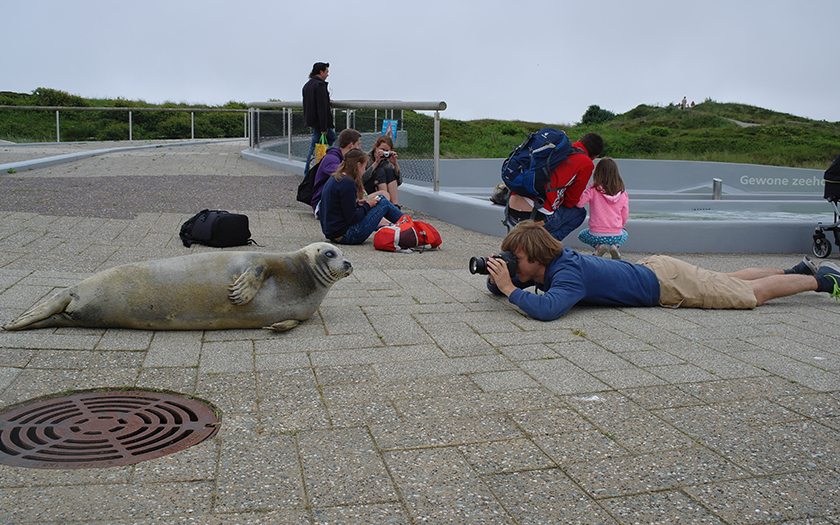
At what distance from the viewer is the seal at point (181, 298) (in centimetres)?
388

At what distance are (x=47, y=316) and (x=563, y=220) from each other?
14.3 feet

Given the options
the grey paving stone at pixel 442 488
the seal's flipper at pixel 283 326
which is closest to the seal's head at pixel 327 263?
the seal's flipper at pixel 283 326

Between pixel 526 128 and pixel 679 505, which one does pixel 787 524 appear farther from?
pixel 526 128

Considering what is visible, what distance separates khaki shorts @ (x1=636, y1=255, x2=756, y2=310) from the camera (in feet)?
16.3

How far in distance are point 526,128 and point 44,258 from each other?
33.8 metres

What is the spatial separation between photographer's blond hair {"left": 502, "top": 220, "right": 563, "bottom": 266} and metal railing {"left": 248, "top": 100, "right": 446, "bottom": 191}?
4901 mm

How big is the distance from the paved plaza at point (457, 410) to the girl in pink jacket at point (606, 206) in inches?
75.8

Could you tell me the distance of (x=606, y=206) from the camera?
6.97 m

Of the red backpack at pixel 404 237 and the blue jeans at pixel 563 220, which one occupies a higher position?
the blue jeans at pixel 563 220

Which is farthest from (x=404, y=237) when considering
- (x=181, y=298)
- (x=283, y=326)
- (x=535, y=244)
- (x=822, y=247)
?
(x=822, y=247)

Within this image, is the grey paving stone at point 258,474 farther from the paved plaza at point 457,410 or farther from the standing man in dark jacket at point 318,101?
the standing man in dark jacket at point 318,101

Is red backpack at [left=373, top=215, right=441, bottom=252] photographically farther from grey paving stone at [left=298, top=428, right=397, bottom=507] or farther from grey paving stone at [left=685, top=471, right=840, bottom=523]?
grey paving stone at [left=685, top=471, right=840, bottom=523]

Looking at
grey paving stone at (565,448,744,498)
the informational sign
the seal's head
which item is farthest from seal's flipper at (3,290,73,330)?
the informational sign

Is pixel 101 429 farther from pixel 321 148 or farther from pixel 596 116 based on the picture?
pixel 596 116
